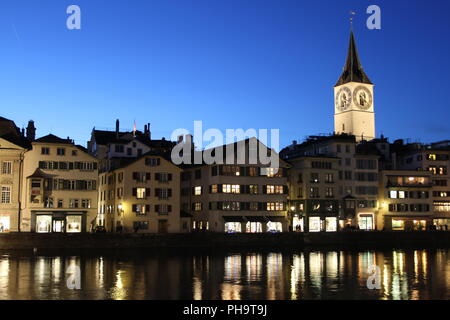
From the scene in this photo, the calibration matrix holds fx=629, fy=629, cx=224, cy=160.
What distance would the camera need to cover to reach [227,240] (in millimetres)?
87250

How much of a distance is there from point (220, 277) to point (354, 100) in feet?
412

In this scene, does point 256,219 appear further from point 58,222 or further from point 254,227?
point 58,222

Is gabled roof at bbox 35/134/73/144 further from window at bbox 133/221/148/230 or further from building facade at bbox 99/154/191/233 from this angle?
window at bbox 133/221/148/230

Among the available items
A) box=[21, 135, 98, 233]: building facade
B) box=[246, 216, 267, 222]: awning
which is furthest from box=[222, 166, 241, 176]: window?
box=[21, 135, 98, 233]: building facade

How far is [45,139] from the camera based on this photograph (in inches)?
3548

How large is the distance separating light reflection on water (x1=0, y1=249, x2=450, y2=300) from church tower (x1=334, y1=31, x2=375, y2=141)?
96.6 m

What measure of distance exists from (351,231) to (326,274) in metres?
46.6

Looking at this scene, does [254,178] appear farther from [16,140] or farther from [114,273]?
[114,273]

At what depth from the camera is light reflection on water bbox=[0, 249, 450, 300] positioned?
39.4 m

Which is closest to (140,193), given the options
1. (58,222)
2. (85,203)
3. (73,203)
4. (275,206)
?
(85,203)

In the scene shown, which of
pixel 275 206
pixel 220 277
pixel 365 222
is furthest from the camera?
pixel 365 222

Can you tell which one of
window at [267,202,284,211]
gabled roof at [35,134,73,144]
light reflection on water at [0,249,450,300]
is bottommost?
light reflection on water at [0,249,450,300]

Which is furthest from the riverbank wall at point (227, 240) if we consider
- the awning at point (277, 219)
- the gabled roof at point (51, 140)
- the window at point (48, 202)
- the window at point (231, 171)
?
the gabled roof at point (51, 140)
